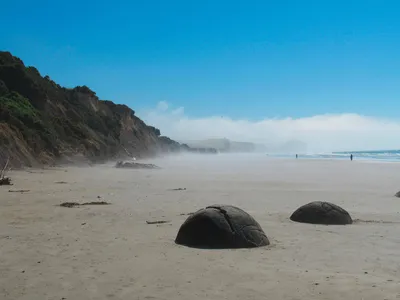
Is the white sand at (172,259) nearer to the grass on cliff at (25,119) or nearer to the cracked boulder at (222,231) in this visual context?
the cracked boulder at (222,231)

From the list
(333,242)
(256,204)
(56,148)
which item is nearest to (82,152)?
(56,148)

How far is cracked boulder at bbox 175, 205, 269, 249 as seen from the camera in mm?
8656

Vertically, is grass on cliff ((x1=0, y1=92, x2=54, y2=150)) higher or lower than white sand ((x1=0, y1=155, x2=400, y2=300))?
higher

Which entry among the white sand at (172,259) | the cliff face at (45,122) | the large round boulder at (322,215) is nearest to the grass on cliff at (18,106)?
the cliff face at (45,122)

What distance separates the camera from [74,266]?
283 inches

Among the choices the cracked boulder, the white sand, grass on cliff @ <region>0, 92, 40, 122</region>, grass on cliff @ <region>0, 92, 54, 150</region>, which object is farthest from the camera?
grass on cliff @ <region>0, 92, 40, 122</region>

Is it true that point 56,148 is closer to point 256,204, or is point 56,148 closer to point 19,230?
point 256,204

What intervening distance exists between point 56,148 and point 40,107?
1023 cm

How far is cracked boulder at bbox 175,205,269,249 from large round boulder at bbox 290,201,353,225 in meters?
3.48

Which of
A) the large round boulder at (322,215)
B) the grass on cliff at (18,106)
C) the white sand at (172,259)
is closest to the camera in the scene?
the white sand at (172,259)

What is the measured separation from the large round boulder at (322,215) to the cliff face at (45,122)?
24.4 m

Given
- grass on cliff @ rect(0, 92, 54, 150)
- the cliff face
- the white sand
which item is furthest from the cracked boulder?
grass on cliff @ rect(0, 92, 54, 150)

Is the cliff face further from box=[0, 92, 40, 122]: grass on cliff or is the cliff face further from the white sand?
the white sand

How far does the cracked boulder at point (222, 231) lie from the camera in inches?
341
